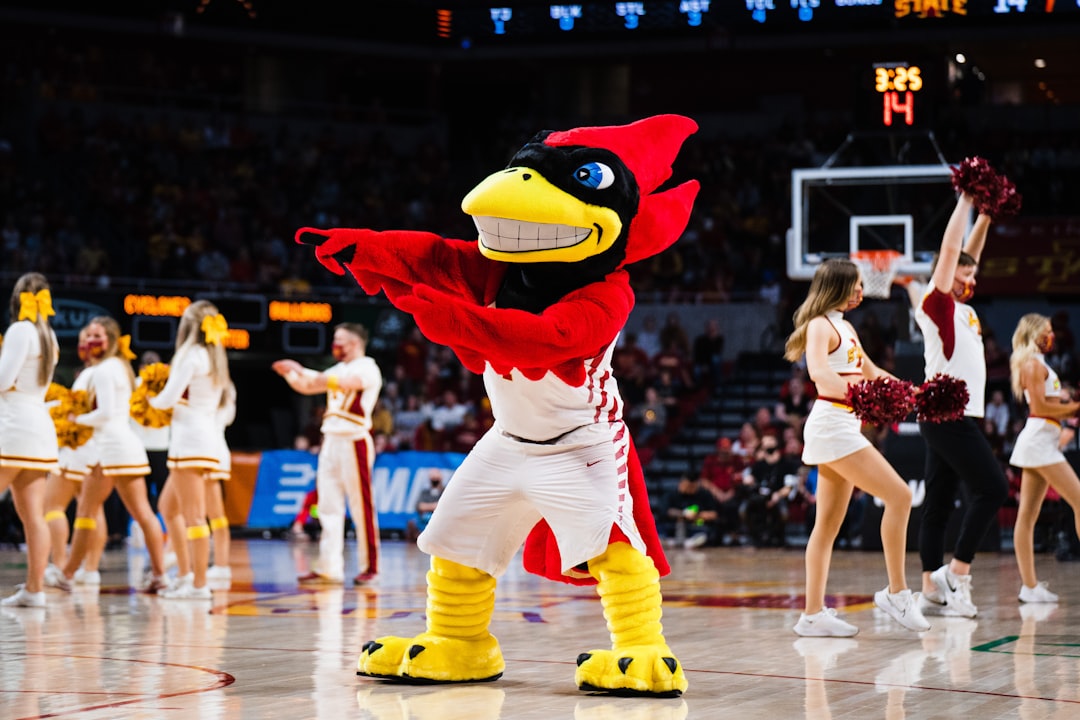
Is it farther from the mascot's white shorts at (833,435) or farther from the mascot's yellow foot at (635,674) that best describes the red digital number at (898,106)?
the mascot's yellow foot at (635,674)

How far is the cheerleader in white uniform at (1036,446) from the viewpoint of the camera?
8.49 m

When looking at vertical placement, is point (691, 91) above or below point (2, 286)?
above

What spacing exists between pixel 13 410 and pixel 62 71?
1848cm

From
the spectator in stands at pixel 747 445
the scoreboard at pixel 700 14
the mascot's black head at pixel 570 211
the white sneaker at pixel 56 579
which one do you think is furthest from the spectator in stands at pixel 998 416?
the mascot's black head at pixel 570 211

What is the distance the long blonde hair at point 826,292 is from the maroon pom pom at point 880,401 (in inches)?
16.5

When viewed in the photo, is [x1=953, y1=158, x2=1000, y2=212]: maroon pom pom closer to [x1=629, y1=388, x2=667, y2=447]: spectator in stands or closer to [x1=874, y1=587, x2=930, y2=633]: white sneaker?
[x1=874, y1=587, x2=930, y2=633]: white sneaker

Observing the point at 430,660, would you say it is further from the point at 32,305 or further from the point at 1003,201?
the point at 32,305

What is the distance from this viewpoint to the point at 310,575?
10219mm

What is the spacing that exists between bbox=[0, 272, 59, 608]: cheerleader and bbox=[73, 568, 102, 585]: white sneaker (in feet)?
5.09

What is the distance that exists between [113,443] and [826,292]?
4.62 metres

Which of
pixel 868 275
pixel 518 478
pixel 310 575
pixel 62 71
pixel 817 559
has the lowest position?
pixel 310 575

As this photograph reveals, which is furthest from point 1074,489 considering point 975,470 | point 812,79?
point 812,79

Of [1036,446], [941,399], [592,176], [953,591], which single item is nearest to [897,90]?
[1036,446]

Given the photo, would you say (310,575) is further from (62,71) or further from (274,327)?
(62,71)
